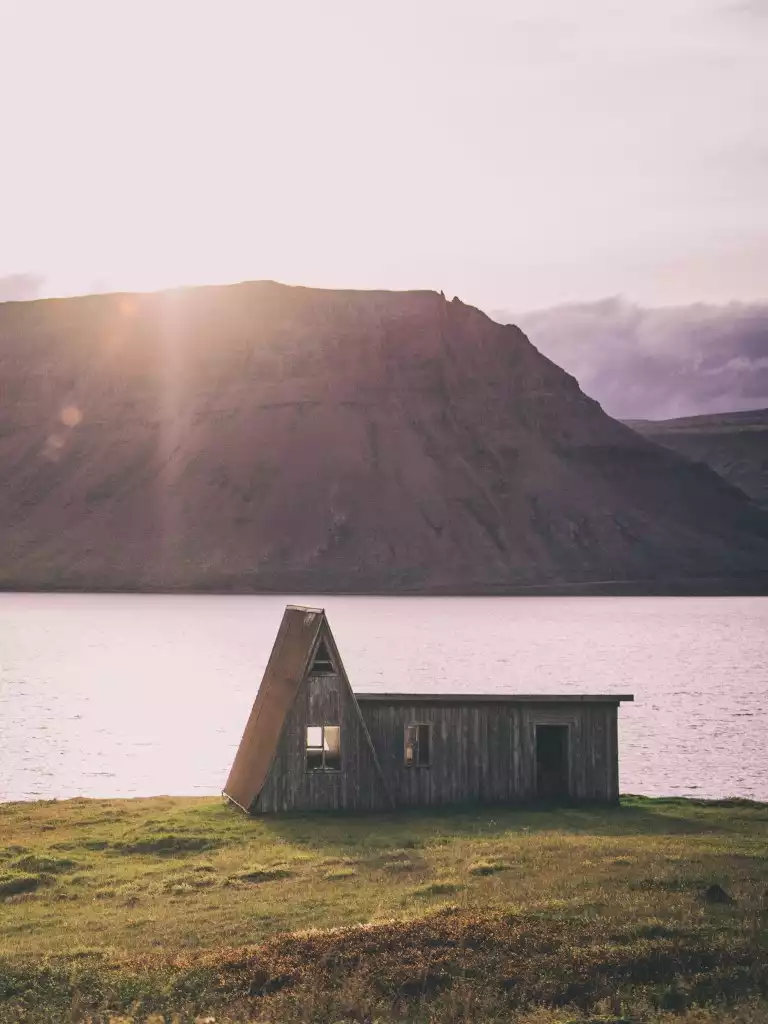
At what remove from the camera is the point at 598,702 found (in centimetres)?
3612

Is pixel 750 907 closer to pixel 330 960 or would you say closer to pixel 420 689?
pixel 330 960

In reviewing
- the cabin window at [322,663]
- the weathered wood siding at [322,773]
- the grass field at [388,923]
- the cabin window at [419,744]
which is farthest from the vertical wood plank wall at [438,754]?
the grass field at [388,923]

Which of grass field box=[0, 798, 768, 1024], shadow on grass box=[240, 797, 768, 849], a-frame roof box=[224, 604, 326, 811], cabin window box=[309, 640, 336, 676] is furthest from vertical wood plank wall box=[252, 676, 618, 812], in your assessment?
grass field box=[0, 798, 768, 1024]

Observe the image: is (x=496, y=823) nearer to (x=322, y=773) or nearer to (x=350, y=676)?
(x=322, y=773)

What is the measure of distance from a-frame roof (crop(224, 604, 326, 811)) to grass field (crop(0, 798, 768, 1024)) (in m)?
3.10

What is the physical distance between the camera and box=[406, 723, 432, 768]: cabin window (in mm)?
35656

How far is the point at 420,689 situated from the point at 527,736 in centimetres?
5251

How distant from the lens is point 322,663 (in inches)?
1383

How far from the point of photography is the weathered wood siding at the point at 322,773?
34406 millimetres

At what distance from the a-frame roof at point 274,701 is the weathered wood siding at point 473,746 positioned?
7.10ft

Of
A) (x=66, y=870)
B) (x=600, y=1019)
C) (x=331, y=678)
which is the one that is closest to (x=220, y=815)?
(x=331, y=678)

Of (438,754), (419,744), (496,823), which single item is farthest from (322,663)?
(496,823)

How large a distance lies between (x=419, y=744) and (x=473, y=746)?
1.45m

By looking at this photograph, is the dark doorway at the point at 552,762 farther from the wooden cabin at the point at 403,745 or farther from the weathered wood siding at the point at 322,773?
the weathered wood siding at the point at 322,773
